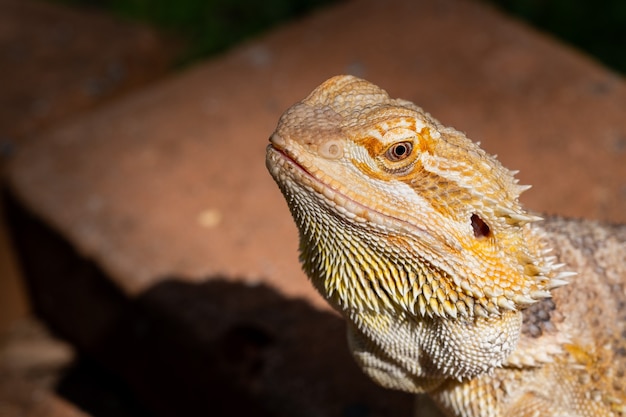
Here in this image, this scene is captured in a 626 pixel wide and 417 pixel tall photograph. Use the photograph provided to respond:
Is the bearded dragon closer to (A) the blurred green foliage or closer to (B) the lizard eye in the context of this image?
(B) the lizard eye

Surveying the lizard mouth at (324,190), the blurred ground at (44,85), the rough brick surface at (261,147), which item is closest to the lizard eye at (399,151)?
the lizard mouth at (324,190)

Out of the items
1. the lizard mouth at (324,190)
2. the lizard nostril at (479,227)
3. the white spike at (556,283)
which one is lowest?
the white spike at (556,283)

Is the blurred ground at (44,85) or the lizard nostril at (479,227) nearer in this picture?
the lizard nostril at (479,227)

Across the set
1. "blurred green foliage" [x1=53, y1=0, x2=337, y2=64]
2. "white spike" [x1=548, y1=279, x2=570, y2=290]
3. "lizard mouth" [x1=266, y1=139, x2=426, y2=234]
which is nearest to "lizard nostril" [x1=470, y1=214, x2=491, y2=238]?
"lizard mouth" [x1=266, y1=139, x2=426, y2=234]

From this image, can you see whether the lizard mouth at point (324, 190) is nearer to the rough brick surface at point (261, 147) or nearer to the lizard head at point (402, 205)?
the lizard head at point (402, 205)

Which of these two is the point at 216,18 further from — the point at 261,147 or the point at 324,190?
the point at 324,190

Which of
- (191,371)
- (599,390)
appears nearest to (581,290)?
(599,390)

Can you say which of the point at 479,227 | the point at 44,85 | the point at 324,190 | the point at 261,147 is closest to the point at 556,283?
the point at 479,227
